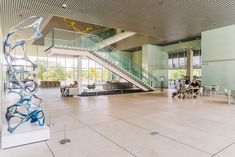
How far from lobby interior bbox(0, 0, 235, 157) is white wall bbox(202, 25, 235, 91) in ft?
0.20

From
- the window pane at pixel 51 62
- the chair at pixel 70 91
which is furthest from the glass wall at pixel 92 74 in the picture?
the chair at pixel 70 91

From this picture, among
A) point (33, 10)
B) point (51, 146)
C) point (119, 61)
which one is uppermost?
point (33, 10)

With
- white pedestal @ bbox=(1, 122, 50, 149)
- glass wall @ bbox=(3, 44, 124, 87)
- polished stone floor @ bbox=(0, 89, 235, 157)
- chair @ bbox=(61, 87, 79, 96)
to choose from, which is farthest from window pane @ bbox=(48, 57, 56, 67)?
white pedestal @ bbox=(1, 122, 50, 149)

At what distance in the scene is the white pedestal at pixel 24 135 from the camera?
10.4 ft

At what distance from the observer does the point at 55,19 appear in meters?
12.7

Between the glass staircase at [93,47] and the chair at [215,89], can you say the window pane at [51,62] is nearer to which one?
the glass staircase at [93,47]

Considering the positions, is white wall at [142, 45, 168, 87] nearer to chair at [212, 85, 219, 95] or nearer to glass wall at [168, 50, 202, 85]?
glass wall at [168, 50, 202, 85]

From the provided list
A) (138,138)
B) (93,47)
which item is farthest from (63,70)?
(138,138)

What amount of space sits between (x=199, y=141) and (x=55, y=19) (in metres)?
12.9

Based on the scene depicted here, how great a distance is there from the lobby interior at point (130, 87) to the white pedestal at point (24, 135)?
22 millimetres

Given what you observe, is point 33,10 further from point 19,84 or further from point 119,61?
point 119,61

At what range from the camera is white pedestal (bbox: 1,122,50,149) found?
317 centimetres

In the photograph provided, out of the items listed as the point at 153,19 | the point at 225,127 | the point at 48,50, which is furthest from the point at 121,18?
the point at 225,127

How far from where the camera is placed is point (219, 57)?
469 inches
